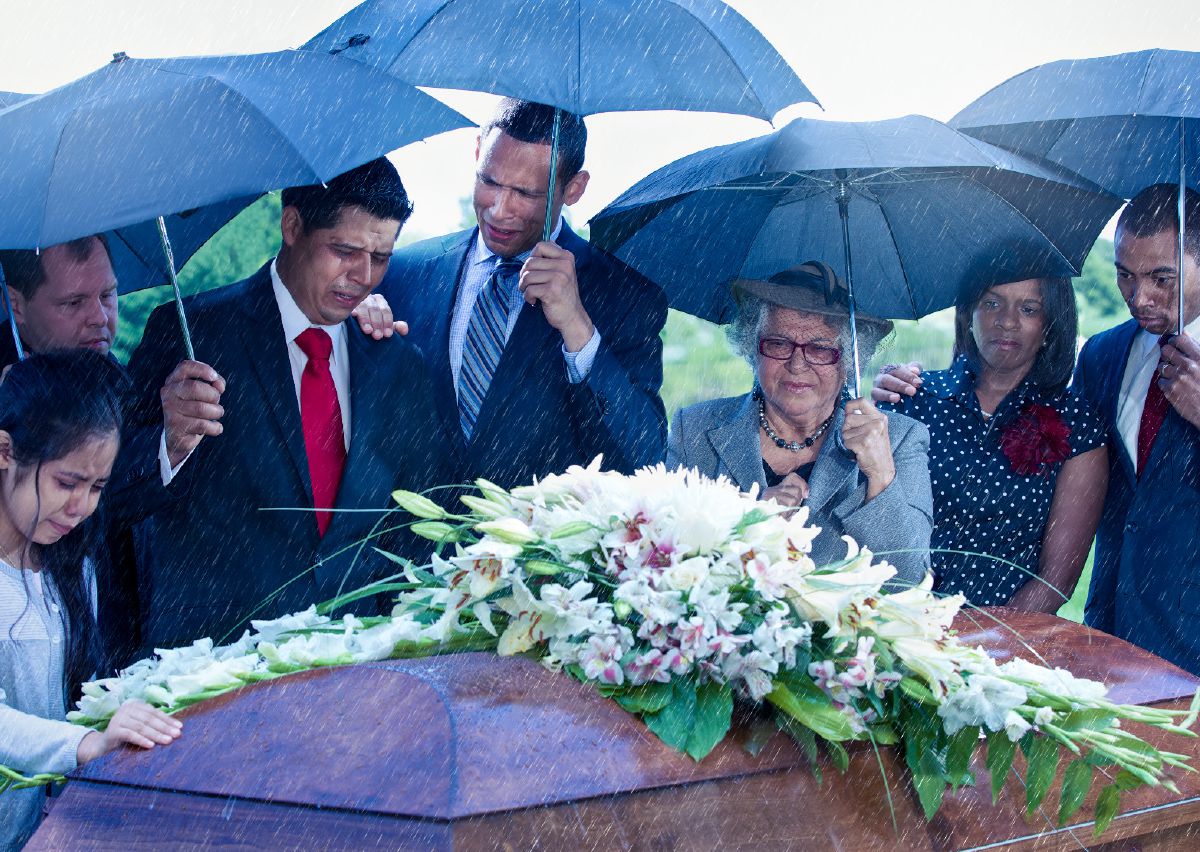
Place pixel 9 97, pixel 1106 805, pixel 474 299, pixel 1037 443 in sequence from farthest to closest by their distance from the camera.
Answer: pixel 9 97
pixel 1037 443
pixel 474 299
pixel 1106 805

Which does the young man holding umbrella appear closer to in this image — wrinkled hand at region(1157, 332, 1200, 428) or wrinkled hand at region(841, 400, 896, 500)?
wrinkled hand at region(841, 400, 896, 500)

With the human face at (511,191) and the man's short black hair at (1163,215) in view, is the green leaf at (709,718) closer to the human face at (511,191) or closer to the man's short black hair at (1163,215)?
the human face at (511,191)

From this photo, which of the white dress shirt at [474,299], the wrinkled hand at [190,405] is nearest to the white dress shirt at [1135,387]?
the white dress shirt at [474,299]

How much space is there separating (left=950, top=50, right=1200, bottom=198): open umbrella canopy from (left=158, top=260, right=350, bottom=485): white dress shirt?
6.08 feet

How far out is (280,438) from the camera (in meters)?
3.19

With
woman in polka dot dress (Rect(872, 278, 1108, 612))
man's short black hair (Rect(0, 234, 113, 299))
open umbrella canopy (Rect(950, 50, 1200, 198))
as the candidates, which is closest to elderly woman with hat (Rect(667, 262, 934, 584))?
woman in polka dot dress (Rect(872, 278, 1108, 612))

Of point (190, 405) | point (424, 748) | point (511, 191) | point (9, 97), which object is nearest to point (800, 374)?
point (511, 191)

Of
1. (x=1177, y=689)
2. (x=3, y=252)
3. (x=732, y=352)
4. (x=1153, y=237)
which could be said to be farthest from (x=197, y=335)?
(x=1153, y=237)

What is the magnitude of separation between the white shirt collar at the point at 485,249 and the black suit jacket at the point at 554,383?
25mm

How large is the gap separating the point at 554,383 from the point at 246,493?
0.86 meters

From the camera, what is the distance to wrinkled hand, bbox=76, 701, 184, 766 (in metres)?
2.08

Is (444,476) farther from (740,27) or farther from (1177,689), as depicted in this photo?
(1177,689)

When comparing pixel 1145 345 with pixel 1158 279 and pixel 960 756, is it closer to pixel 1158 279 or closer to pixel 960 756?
pixel 1158 279

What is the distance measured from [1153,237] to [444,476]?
202cm
